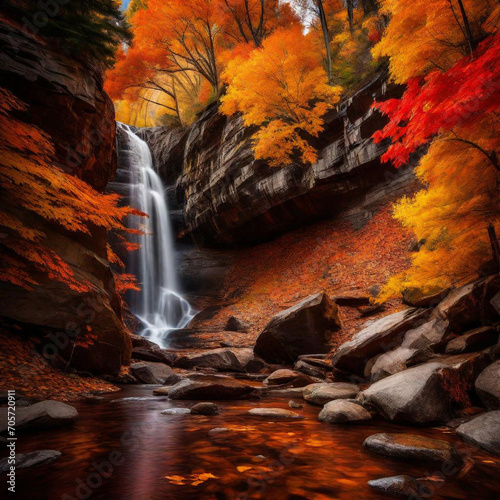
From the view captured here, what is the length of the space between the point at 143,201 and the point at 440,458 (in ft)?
74.4

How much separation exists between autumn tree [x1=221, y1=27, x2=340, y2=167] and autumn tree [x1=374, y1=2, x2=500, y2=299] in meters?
8.54

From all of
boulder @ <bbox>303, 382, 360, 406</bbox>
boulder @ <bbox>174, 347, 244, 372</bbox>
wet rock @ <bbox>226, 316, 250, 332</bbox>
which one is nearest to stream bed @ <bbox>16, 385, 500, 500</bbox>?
boulder @ <bbox>303, 382, 360, 406</bbox>

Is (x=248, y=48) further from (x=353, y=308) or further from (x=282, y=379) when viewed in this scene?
(x=282, y=379)

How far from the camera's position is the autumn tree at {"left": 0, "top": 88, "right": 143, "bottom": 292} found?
4660 mm

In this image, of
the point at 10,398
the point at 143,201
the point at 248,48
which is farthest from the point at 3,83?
the point at 248,48

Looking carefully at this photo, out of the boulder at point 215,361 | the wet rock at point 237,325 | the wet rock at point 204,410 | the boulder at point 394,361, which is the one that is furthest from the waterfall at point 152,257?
the boulder at point 394,361

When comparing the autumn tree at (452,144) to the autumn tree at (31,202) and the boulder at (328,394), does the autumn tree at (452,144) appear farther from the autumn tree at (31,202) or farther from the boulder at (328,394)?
the autumn tree at (31,202)

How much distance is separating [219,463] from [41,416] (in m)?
2.16

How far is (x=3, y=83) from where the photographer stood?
21.6ft

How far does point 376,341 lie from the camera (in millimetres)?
6566

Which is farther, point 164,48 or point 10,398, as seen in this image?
point 164,48

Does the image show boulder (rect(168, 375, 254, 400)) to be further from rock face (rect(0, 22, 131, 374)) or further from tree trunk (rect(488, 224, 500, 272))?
tree trunk (rect(488, 224, 500, 272))

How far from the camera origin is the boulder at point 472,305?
5.10 metres

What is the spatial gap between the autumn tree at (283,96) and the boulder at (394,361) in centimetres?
1188
